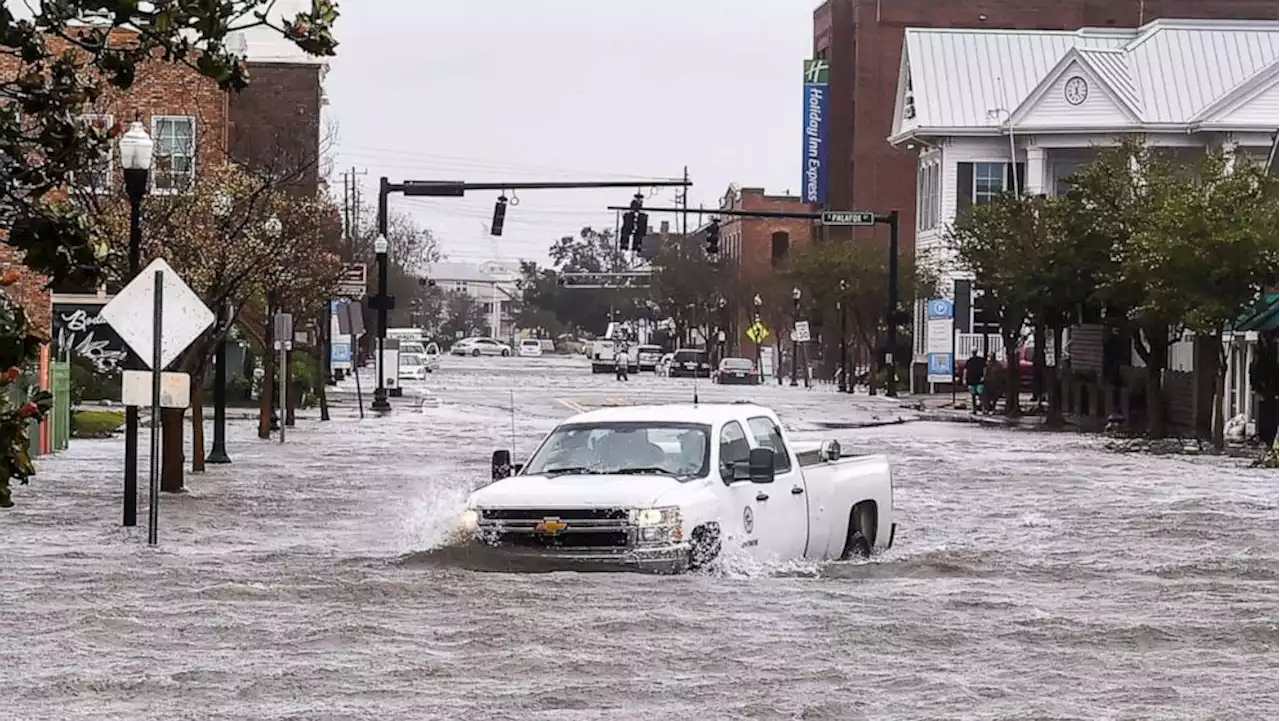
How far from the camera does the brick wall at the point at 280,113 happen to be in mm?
59459

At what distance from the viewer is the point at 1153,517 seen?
24.3 meters

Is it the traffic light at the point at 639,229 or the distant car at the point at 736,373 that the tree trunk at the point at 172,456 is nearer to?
the traffic light at the point at 639,229

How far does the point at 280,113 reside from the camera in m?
73.4

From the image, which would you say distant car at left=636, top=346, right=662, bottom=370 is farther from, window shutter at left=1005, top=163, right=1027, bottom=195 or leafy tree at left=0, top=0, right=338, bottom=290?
leafy tree at left=0, top=0, right=338, bottom=290

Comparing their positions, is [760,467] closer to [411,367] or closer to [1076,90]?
[1076,90]

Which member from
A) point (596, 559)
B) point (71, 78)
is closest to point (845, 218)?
point (596, 559)

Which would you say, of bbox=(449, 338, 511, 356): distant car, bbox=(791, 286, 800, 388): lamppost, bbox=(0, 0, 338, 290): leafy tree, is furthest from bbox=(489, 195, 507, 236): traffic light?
bbox=(449, 338, 511, 356): distant car

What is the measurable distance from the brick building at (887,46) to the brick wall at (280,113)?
86.6 feet

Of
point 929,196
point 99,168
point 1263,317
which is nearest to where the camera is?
point 99,168

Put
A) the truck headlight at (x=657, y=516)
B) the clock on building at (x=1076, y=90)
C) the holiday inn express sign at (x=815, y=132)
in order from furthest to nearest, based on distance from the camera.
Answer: the holiday inn express sign at (x=815, y=132) < the clock on building at (x=1076, y=90) < the truck headlight at (x=657, y=516)

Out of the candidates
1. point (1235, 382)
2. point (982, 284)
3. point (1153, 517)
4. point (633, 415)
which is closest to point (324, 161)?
point (982, 284)

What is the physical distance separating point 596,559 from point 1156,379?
2950 centimetres

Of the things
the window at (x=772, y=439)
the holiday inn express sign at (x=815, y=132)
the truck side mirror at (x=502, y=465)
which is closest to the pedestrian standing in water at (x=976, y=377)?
the holiday inn express sign at (x=815, y=132)

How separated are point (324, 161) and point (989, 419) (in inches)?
840
